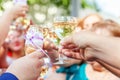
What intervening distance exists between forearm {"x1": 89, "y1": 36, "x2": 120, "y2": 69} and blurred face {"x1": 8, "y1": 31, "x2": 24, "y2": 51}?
99cm

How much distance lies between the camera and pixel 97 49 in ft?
2.41

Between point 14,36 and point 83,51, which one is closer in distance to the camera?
point 83,51

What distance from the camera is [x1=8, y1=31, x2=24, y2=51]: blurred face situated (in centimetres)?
169

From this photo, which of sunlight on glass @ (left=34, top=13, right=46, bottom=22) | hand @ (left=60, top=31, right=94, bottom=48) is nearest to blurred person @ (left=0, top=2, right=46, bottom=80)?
hand @ (left=60, top=31, right=94, bottom=48)

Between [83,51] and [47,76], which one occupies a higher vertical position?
[83,51]

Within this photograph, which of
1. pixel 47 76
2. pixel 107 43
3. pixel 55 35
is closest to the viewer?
pixel 107 43

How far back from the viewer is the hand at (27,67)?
88 cm

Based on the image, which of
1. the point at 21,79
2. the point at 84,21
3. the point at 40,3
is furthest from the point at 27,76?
the point at 40,3

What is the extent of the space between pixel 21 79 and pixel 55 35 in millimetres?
287

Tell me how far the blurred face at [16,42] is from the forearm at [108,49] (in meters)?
0.99

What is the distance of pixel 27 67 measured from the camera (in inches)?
35.8

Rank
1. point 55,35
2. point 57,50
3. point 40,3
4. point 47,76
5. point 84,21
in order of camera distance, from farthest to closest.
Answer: point 40,3, point 84,21, point 47,76, point 55,35, point 57,50

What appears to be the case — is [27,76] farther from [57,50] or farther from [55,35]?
[55,35]

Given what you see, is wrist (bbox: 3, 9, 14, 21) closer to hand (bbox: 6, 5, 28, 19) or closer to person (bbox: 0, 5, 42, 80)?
hand (bbox: 6, 5, 28, 19)
